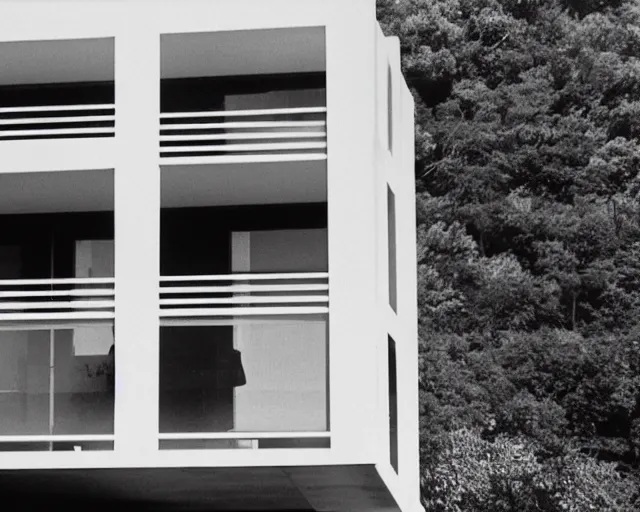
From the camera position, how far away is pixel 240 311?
13102mm

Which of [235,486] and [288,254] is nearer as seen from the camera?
[235,486]

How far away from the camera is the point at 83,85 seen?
1498 centimetres

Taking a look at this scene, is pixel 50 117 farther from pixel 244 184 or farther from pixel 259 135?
pixel 259 135

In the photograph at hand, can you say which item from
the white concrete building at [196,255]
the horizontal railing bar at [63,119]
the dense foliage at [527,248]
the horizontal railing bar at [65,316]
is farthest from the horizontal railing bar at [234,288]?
the dense foliage at [527,248]

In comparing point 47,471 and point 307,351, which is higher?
point 307,351

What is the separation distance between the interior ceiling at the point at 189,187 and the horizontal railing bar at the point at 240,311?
112 centimetres

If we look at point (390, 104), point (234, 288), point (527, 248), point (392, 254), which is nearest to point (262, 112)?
point (234, 288)

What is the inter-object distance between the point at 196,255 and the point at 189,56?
2186 millimetres

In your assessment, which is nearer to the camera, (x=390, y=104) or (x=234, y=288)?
(x=234, y=288)

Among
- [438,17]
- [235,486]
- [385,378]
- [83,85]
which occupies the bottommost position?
[235,486]

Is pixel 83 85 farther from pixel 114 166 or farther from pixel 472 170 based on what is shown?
pixel 472 170

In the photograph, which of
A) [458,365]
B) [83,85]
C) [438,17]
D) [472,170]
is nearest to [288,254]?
[83,85]

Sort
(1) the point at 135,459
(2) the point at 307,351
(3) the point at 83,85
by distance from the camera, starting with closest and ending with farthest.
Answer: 1. (1) the point at 135,459
2. (2) the point at 307,351
3. (3) the point at 83,85

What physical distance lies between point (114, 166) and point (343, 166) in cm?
212
